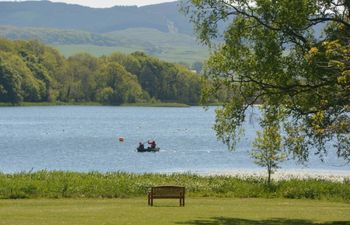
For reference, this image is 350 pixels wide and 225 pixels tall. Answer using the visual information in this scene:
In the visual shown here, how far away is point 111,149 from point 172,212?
7046cm

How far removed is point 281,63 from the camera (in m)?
29.6

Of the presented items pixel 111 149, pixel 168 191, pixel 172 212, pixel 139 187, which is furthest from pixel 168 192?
pixel 111 149

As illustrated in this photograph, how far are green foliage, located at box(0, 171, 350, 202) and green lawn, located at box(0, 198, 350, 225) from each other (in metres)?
1.97

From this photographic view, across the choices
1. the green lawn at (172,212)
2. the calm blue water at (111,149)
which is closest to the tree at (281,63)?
the green lawn at (172,212)

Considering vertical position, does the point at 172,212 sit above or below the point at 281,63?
below

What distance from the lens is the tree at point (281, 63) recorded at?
93.2ft

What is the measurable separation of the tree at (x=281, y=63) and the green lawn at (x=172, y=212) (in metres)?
3.02

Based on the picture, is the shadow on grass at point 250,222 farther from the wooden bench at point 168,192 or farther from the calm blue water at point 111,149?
the calm blue water at point 111,149

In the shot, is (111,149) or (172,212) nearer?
(172,212)

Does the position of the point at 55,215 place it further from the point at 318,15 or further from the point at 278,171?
the point at 278,171

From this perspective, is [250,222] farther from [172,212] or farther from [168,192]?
[168,192]

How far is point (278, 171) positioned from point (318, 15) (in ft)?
127

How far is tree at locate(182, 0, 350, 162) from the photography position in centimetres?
2842

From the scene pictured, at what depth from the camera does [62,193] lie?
37.7 meters
